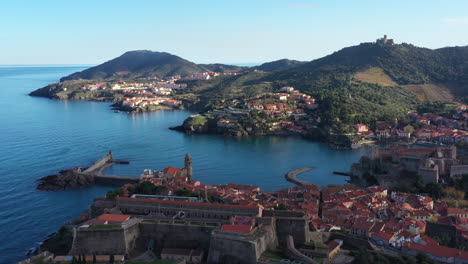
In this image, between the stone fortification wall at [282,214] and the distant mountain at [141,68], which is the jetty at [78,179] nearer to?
the stone fortification wall at [282,214]

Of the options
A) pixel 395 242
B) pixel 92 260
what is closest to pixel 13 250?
pixel 92 260

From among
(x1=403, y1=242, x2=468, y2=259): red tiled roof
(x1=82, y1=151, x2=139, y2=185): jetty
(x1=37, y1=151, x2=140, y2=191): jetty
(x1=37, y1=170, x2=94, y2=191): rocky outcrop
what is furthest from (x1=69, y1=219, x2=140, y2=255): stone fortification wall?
(x1=37, y1=170, x2=94, y2=191): rocky outcrop

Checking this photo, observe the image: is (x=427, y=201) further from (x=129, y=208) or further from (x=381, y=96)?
(x=381, y=96)

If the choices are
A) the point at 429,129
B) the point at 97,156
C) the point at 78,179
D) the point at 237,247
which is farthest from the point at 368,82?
the point at 237,247

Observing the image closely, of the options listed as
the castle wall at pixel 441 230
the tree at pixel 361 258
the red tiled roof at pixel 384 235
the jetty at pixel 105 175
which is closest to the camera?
the tree at pixel 361 258

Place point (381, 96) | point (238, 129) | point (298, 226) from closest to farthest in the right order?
point (298, 226)
point (238, 129)
point (381, 96)

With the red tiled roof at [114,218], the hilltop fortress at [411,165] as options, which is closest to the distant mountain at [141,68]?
the hilltop fortress at [411,165]

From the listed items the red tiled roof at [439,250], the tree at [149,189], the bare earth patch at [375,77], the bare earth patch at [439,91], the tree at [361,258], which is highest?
the bare earth patch at [375,77]
